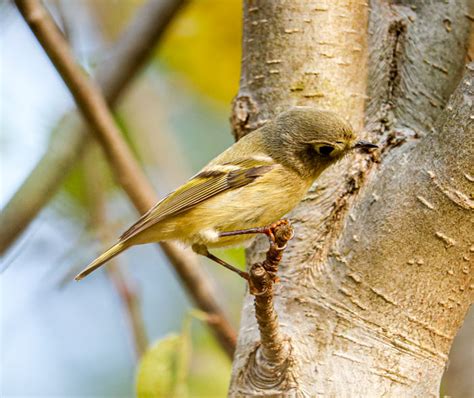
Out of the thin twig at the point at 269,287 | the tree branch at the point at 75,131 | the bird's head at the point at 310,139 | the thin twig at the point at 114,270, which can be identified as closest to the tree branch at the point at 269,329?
the thin twig at the point at 269,287

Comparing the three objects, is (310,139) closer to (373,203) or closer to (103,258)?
(373,203)

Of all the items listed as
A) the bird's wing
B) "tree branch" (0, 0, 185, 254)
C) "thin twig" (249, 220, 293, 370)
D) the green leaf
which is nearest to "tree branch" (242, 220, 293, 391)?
"thin twig" (249, 220, 293, 370)

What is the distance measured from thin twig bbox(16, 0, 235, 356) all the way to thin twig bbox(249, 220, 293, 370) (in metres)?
0.99

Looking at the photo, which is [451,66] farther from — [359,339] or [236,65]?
[236,65]

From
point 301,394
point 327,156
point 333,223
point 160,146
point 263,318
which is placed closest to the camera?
point 263,318

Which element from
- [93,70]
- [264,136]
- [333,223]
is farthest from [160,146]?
[333,223]

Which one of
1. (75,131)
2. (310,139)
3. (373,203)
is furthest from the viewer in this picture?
(75,131)

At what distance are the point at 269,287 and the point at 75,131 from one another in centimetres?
186

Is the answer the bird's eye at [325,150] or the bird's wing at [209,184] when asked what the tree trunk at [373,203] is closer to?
the bird's eye at [325,150]

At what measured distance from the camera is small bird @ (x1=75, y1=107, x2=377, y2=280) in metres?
2.84

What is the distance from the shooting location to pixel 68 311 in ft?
20.9

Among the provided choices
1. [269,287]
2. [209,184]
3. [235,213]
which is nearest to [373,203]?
[269,287]

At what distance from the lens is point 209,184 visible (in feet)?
10.0

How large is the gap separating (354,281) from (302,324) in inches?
9.2
